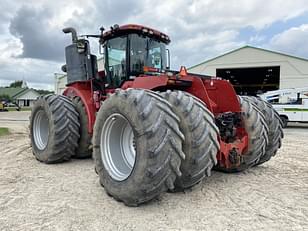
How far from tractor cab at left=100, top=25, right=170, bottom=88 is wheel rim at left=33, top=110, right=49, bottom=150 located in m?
1.76

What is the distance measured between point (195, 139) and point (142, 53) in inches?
98.8

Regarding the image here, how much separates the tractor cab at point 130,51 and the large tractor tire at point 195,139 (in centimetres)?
162

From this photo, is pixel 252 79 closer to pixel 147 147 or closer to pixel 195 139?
pixel 195 139

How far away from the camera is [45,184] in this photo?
448 cm

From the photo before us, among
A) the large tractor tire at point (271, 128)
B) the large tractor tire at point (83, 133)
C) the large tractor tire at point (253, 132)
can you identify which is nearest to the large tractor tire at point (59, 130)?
the large tractor tire at point (83, 133)

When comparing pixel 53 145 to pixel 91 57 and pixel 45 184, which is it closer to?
pixel 45 184

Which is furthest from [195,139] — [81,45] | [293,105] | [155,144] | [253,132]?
[293,105]

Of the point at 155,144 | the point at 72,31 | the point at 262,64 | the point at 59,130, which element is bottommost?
the point at 59,130

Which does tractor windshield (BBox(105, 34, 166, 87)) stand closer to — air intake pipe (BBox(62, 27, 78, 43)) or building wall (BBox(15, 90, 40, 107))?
air intake pipe (BBox(62, 27, 78, 43))

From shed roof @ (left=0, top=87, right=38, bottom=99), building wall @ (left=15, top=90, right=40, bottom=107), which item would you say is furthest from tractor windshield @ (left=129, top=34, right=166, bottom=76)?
shed roof @ (left=0, top=87, right=38, bottom=99)

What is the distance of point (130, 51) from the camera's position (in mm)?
5430

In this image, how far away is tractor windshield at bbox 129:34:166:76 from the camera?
214 inches

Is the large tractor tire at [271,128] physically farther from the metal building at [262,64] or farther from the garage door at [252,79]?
the garage door at [252,79]

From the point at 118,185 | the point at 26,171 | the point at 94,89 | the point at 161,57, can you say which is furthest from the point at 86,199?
the point at 161,57
